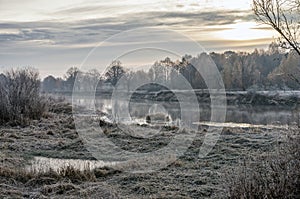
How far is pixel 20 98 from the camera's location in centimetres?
2255

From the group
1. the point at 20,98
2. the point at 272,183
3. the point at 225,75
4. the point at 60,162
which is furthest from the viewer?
the point at 225,75

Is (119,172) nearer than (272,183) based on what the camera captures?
No

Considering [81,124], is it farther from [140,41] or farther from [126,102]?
[126,102]

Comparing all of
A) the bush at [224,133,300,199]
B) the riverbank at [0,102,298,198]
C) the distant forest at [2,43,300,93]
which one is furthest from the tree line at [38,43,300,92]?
the bush at [224,133,300,199]

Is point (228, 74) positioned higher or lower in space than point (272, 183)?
higher

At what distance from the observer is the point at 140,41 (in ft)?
42.2

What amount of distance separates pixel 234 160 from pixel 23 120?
12.7 m

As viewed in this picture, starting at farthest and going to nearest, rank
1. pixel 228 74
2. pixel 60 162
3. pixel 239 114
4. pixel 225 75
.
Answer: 1. pixel 225 75
2. pixel 228 74
3. pixel 239 114
4. pixel 60 162

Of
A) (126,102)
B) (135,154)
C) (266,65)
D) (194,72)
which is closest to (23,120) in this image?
(135,154)

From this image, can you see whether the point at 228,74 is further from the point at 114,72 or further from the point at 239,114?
the point at 114,72

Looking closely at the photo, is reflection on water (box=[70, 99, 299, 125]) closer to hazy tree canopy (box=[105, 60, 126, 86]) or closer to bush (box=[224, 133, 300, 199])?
hazy tree canopy (box=[105, 60, 126, 86])

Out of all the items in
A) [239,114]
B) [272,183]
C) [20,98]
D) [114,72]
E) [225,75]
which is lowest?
[239,114]

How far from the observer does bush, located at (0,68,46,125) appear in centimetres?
2089

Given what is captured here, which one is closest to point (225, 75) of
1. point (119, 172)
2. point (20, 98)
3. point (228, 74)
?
point (228, 74)
